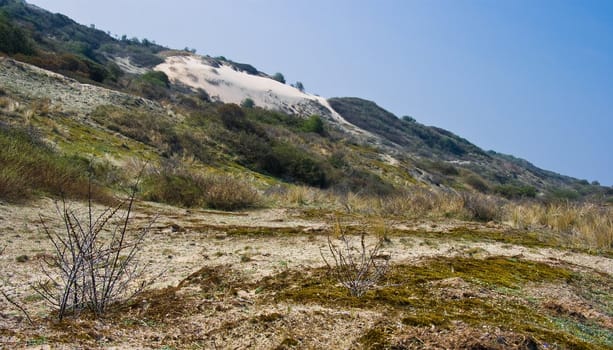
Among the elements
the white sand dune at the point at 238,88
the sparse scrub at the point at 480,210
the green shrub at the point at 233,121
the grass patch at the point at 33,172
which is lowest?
the grass patch at the point at 33,172

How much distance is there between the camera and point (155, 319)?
2777 millimetres

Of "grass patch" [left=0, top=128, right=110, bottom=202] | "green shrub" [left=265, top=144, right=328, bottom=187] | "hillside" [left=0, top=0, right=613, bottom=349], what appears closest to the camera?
"hillside" [left=0, top=0, right=613, bottom=349]

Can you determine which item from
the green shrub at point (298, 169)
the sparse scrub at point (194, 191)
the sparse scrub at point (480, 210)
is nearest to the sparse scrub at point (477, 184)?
the green shrub at point (298, 169)

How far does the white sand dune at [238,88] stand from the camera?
213 feet

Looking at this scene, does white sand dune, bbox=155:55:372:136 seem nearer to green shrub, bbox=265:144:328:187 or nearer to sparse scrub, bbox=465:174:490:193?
sparse scrub, bbox=465:174:490:193

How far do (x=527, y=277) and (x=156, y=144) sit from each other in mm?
15421

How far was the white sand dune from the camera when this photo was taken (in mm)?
64875

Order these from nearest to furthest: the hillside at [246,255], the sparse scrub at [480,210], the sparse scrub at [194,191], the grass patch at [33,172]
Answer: the hillside at [246,255] < the grass patch at [33,172] < the sparse scrub at [194,191] < the sparse scrub at [480,210]

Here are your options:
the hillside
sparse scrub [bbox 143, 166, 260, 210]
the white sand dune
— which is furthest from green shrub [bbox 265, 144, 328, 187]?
the white sand dune

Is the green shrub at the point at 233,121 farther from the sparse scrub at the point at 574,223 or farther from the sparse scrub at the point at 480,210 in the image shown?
the sparse scrub at the point at 574,223

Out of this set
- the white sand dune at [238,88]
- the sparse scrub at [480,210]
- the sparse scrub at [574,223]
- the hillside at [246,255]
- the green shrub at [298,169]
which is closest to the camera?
the hillside at [246,255]

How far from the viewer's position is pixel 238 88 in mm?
69688

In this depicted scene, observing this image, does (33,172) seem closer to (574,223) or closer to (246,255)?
(246,255)

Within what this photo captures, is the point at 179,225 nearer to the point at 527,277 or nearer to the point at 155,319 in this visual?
the point at 155,319
